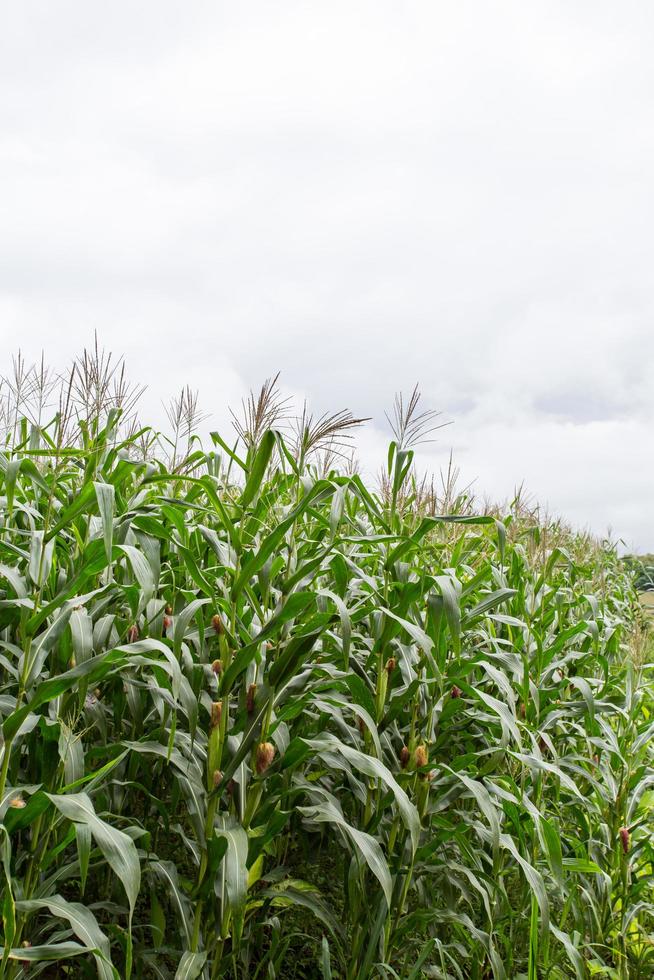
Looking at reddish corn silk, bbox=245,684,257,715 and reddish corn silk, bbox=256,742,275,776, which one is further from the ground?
reddish corn silk, bbox=245,684,257,715

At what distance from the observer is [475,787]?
1964 mm

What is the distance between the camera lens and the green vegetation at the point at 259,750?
1597 millimetres

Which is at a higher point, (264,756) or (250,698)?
(250,698)

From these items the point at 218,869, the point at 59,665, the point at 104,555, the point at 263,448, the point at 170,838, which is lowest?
the point at 170,838

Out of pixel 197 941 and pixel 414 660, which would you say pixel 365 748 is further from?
pixel 197 941

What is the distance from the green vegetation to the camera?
160cm

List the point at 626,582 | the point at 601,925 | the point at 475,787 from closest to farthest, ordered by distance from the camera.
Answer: the point at 475,787
the point at 601,925
the point at 626,582

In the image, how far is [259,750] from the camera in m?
1.66

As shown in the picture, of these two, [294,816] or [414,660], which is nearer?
[414,660]

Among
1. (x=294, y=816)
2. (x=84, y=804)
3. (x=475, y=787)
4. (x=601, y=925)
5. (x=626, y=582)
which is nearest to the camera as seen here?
(x=84, y=804)

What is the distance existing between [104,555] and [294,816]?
3.36 ft

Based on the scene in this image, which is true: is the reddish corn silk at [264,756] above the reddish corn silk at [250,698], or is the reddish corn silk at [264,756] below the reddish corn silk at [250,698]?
below

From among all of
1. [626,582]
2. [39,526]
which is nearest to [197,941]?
[39,526]

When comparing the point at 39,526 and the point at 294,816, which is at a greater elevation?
the point at 39,526
